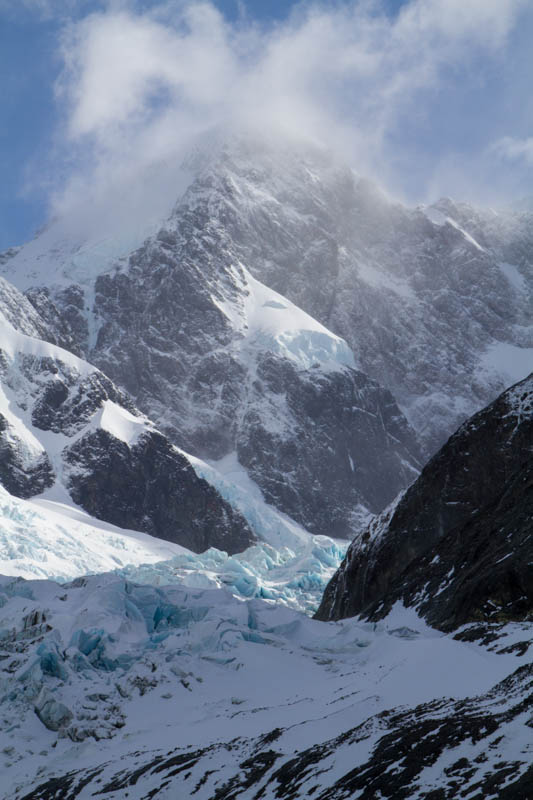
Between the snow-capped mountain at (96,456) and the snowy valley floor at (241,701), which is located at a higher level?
the snow-capped mountain at (96,456)

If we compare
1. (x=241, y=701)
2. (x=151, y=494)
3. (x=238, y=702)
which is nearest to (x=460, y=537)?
(x=241, y=701)

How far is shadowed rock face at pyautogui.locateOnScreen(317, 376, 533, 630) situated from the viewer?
3572 centimetres

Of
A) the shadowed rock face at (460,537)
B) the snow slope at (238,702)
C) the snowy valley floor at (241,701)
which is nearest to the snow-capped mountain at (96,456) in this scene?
the shadowed rock face at (460,537)

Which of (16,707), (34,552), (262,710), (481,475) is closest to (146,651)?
(16,707)

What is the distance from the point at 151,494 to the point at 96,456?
13918 mm

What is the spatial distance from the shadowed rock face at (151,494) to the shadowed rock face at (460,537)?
11730cm

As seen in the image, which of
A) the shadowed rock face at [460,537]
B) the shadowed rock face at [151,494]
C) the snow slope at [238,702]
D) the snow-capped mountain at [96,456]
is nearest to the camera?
the snow slope at [238,702]

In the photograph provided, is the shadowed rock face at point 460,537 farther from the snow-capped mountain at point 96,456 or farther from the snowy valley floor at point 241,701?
the snow-capped mountain at point 96,456

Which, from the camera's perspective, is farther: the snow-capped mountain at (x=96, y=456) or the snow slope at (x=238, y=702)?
the snow-capped mountain at (x=96, y=456)

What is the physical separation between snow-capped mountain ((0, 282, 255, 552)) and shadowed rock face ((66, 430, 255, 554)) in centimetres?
21

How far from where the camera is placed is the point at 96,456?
609 ft

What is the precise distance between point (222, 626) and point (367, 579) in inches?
716

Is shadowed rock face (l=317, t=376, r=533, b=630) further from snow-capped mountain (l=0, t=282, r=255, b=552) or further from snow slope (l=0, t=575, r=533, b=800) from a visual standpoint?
snow-capped mountain (l=0, t=282, r=255, b=552)

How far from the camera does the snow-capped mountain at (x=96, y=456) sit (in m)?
179
